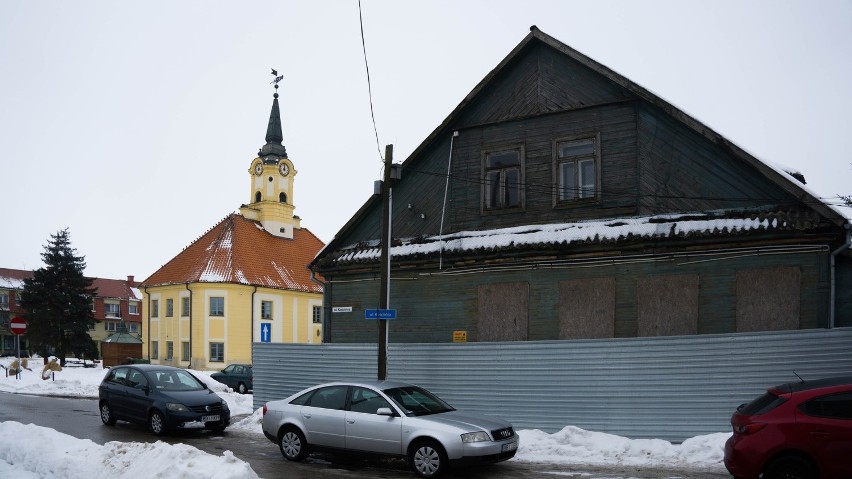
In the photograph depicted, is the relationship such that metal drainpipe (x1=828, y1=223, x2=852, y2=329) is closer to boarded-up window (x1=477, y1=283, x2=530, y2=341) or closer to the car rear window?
the car rear window

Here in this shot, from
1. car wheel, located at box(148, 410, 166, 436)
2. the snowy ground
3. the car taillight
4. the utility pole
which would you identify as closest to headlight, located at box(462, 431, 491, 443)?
the snowy ground

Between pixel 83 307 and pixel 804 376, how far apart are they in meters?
52.5

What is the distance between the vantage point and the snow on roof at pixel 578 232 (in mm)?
15648

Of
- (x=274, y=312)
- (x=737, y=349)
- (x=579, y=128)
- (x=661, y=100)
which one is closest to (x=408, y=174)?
(x=579, y=128)

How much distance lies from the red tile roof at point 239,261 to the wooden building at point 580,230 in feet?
86.0

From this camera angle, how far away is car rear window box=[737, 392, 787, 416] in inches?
379

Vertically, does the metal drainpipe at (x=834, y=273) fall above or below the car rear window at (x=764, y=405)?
above

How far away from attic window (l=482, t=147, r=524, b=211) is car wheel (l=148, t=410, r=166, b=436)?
947 centimetres

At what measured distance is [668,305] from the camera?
16328 mm

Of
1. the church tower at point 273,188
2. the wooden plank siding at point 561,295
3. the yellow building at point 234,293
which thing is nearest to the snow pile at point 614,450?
the wooden plank siding at point 561,295

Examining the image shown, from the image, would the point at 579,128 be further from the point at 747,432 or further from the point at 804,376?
the point at 747,432

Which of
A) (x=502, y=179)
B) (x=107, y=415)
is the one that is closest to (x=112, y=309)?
(x=107, y=415)

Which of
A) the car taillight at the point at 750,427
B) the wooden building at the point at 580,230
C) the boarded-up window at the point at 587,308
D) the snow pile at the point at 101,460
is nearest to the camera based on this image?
the car taillight at the point at 750,427

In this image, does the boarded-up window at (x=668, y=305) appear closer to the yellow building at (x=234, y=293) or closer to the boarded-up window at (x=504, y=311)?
the boarded-up window at (x=504, y=311)
